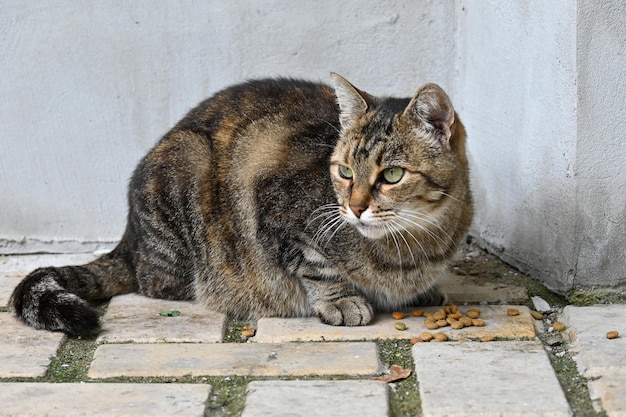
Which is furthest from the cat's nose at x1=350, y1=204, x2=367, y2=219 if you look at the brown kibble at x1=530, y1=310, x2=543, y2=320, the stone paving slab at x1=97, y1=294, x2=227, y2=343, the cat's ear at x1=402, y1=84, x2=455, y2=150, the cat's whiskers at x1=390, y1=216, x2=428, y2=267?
the brown kibble at x1=530, y1=310, x2=543, y2=320

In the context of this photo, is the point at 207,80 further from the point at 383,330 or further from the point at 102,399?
the point at 102,399

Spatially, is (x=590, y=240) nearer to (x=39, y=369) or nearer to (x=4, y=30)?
(x=39, y=369)

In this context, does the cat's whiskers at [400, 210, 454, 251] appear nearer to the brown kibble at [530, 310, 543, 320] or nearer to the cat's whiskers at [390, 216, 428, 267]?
the cat's whiskers at [390, 216, 428, 267]

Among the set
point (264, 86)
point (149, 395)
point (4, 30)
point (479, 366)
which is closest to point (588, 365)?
point (479, 366)

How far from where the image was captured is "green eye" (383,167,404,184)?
12.4 ft

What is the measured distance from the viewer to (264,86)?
4.44 metres

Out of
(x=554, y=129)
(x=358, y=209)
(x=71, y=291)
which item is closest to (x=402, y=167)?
(x=358, y=209)

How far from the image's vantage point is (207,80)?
485cm

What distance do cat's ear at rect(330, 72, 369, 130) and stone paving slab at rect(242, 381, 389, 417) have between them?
115 centimetres

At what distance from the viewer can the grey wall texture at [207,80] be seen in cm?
450

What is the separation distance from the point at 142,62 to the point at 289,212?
1296 mm

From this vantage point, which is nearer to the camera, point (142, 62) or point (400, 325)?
point (400, 325)

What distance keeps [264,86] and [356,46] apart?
0.64 meters

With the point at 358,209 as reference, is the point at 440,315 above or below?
below
